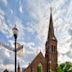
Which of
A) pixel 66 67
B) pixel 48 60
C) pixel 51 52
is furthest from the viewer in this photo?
pixel 66 67

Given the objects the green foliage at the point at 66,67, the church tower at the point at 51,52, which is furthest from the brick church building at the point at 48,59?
the green foliage at the point at 66,67

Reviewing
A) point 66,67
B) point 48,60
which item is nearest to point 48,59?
point 48,60

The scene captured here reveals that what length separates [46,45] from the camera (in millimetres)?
85375

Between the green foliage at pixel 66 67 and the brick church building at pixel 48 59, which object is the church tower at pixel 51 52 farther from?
the green foliage at pixel 66 67

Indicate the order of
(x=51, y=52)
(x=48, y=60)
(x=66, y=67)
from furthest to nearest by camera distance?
(x=66, y=67), (x=51, y=52), (x=48, y=60)

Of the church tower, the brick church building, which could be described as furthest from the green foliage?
the brick church building

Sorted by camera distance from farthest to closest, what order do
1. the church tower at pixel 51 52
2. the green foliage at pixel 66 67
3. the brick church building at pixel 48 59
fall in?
the green foliage at pixel 66 67 → the church tower at pixel 51 52 → the brick church building at pixel 48 59

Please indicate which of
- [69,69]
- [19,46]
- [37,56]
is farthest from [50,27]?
[19,46]

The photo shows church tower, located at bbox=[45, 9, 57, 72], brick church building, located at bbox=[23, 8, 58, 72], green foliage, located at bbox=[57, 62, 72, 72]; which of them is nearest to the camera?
brick church building, located at bbox=[23, 8, 58, 72]

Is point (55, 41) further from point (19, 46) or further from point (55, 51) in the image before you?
point (19, 46)

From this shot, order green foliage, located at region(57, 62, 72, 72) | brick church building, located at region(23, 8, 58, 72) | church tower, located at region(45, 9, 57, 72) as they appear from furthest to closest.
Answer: green foliage, located at region(57, 62, 72, 72), church tower, located at region(45, 9, 57, 72), brick church building, located at region(23, 8, 58, 72)

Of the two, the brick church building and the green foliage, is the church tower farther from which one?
the green foliage

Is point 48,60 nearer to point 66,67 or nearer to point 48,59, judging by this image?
point 48,59

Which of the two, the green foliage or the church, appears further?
the green foliage
